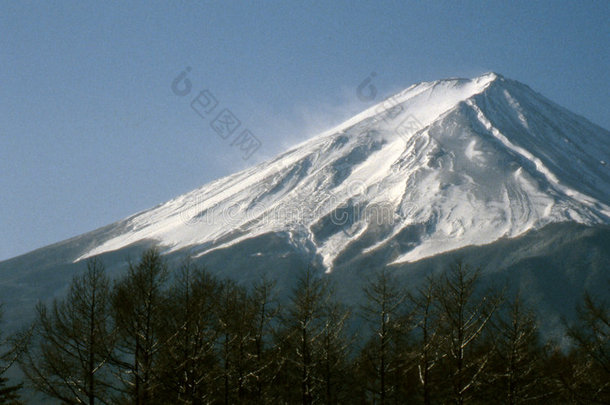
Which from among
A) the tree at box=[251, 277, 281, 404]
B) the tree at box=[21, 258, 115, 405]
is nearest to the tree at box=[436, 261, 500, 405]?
the tree at box=[251, 277, 281, 404]

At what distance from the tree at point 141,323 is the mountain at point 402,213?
59.9m

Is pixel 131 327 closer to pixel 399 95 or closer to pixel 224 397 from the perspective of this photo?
pixel 224 397

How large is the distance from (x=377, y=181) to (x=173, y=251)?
135ft

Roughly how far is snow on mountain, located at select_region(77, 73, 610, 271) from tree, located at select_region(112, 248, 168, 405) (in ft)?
243

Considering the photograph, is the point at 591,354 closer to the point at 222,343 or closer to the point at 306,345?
the point at 306,345

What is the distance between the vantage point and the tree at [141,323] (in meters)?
14.1

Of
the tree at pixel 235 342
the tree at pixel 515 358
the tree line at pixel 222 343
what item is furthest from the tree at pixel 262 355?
the tree at pixel 515 358

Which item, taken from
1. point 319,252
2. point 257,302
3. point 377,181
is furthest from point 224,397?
point 377,181

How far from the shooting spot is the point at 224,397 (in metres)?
17.3

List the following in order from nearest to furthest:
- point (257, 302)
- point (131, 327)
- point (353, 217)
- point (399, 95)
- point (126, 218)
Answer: point (131, 327) → point (257, 302) → point (353, 217) → point (126, 218) → point (399, 95)

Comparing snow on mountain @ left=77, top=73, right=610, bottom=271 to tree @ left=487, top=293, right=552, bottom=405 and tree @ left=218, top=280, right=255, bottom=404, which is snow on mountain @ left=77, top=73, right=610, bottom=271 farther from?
tree @ left=218, top=280, right=255, bottom=404

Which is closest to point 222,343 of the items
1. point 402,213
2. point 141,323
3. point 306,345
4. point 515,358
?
point 306,345

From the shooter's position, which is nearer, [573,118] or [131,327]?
[131,327]

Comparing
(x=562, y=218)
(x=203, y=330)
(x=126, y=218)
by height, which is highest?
(x=126, y=218)
